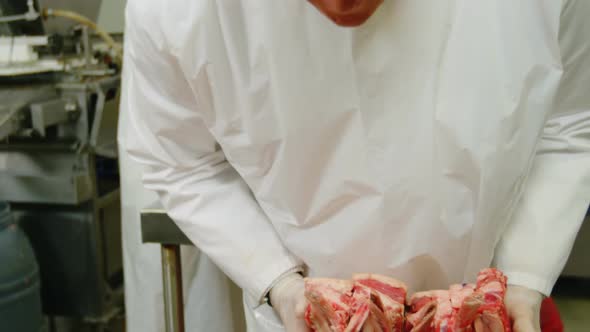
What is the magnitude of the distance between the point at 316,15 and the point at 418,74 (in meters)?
0.14

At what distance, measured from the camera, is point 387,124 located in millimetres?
729

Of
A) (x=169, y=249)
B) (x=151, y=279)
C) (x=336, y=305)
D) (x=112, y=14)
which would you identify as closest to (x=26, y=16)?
(x=112, y=14)

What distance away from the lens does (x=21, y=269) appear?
64.8 inches

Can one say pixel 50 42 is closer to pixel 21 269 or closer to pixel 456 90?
pixel 21 269

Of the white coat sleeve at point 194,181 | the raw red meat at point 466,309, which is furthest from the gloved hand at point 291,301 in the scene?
the raw red meat at point 466,309

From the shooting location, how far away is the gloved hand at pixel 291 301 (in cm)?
73

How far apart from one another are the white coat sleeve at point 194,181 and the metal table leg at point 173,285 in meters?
0.17

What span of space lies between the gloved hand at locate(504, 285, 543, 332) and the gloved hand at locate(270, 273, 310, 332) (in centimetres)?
24

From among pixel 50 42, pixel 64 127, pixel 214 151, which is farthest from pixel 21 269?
pixel 214 151

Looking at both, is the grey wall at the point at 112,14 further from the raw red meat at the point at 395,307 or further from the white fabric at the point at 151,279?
the raw red meat at the point at 395,307

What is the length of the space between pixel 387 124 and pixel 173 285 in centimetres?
54

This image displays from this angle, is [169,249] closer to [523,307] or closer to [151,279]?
[151,279]

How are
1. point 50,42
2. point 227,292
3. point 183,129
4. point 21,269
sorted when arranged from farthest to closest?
1. point 50,42
2. point 21,269
3. point 227,292
4. point 183,129

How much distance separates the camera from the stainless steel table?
1005 mm
